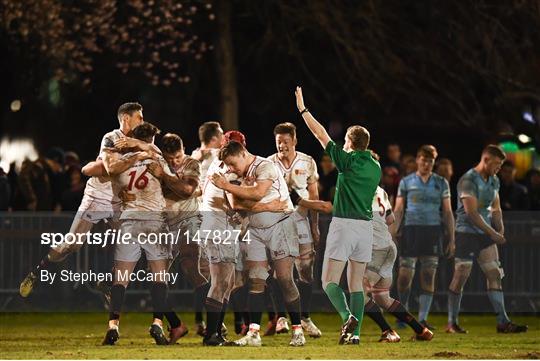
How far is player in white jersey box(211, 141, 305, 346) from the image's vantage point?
56.2 feet

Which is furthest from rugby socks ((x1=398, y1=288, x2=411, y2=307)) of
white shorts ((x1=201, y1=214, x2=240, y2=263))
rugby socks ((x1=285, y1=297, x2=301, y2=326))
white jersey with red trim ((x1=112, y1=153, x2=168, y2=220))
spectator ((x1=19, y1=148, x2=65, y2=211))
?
spectator ((x1=19, y1=148, x2=65, y2=211))

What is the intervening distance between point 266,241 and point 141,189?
142 centimetres

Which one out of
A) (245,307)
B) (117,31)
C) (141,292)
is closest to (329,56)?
(117,31)

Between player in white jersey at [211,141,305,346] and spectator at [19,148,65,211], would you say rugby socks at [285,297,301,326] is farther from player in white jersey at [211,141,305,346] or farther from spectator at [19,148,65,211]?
spectator at [19,148,65,211]

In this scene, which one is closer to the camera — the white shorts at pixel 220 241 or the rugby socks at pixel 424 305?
the white shorts at pixel 220 241

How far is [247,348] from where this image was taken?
17031mm

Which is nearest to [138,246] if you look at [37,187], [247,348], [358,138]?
[247,348]

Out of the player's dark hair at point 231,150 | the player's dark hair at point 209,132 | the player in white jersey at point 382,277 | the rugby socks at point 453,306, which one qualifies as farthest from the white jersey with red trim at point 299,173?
the rugby socks at point 453,306

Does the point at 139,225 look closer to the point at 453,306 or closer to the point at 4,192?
the point at 453,306

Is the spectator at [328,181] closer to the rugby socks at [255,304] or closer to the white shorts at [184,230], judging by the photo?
the white shorts at [184,230]

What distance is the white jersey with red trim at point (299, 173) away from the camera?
61.9 feet

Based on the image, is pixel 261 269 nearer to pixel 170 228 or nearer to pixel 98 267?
pixel 170 228

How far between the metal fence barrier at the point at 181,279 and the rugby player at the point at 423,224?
1487mm

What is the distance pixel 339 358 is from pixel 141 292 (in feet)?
23.8
